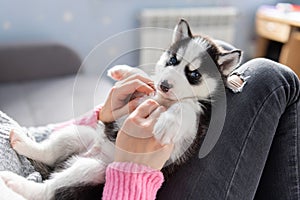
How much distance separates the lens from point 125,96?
0.70m

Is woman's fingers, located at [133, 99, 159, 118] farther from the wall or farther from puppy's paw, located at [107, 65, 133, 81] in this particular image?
the wall

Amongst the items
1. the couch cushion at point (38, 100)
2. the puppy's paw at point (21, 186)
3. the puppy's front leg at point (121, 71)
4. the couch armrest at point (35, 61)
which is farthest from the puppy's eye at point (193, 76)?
the couch armrest at point (35, 61)

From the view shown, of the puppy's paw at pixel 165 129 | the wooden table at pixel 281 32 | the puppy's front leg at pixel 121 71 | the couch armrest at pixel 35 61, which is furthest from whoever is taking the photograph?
the wooden table at pixel 281 32

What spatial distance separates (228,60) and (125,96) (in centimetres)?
20

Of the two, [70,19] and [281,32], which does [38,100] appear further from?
[281,32]

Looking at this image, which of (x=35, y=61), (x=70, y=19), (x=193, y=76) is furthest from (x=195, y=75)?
(x=70, y=19)

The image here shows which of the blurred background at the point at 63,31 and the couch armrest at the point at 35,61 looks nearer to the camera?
the blurred background at the point at 63,31

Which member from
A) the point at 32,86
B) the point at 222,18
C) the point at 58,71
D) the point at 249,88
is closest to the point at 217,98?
the point at 249,88

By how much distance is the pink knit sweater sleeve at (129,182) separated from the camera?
1.99ft

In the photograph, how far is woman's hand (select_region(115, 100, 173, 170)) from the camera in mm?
623

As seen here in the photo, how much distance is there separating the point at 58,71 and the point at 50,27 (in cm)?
32

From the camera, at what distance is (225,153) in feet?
2.36

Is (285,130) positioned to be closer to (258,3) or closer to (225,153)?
(225,153)

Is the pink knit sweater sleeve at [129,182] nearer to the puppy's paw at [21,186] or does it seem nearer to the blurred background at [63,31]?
the puppy's paw at [21,186]
